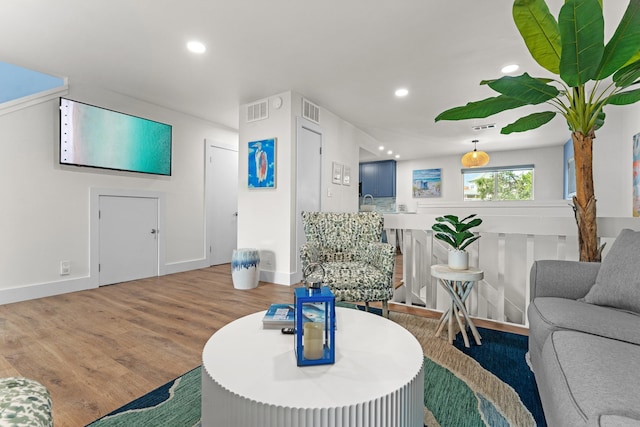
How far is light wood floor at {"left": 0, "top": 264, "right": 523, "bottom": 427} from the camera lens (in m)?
1.58

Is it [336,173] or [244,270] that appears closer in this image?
[244,270]

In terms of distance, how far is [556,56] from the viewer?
1.74 metres

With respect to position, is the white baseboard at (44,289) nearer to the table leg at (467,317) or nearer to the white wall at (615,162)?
the table leg at (467,317)

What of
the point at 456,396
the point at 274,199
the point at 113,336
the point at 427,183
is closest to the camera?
the point at 456,396

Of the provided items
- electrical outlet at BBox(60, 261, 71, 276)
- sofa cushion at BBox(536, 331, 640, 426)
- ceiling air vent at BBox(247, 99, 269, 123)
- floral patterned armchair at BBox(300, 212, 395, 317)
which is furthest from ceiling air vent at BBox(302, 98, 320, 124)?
sofa cushion at BBox(536, 331, 640, 426)

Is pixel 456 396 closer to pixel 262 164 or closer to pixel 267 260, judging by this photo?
pixel 267 260

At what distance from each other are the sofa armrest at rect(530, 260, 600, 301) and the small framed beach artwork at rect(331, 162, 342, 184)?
136 inches

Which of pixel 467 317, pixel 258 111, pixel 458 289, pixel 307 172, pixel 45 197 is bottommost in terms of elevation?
pixel 467 317

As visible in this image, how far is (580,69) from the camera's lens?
5.01ft

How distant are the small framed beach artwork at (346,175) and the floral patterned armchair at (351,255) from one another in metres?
2.48

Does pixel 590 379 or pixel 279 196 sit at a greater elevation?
pixel 279 196

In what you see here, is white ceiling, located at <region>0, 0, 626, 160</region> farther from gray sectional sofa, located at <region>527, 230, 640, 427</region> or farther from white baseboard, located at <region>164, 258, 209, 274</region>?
white baseboard, located at <region>164, 258, 209, 274</region>

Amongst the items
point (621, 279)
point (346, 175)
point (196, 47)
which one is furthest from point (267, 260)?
point (621, 279)

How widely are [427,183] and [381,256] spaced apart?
6.66 meters
